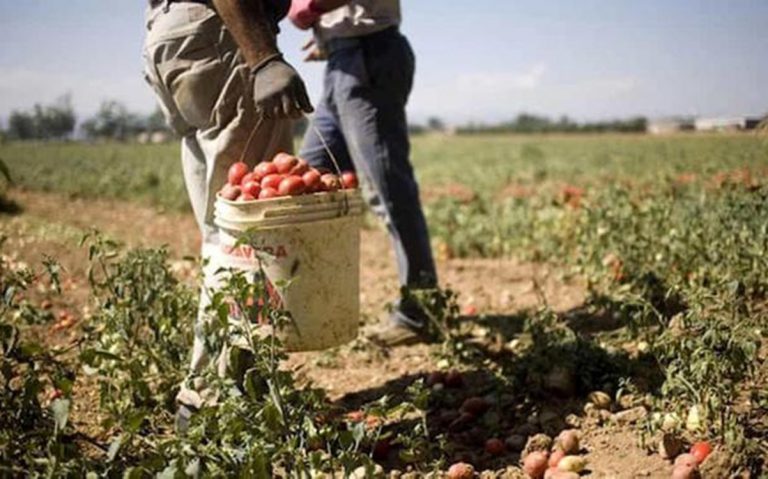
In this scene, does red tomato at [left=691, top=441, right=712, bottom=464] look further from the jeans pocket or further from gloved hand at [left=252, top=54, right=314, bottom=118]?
the jeans pocket

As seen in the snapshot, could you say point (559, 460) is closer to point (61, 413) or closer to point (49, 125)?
point (61, 413)

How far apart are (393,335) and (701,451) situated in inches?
67.3

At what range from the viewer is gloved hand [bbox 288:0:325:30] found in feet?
9.54

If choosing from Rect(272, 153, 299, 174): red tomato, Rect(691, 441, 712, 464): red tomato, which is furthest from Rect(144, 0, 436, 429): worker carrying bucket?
Rect(691, 441, 712, 464): red tomato

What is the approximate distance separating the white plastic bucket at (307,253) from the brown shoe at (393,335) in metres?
0.94

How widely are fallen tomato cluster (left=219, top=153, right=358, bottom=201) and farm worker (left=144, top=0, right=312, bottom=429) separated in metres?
0.16

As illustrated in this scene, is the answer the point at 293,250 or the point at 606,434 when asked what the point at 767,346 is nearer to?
the point at 606,434

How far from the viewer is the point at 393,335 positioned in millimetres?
3342

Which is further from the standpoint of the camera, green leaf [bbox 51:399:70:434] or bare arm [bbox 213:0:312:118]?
bare arm [bbox 213:0:312:118]

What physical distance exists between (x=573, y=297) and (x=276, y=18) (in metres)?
2.61

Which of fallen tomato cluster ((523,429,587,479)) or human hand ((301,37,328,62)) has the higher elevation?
human hand ((301,37,328,62))

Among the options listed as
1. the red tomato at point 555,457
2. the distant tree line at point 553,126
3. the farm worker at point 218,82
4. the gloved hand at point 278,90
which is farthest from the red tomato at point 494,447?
the distant tree line at point 553,126

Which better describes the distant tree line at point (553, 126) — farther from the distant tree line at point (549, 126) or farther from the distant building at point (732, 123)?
the distant building at point (732, 123)

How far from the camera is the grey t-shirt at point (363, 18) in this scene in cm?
310
